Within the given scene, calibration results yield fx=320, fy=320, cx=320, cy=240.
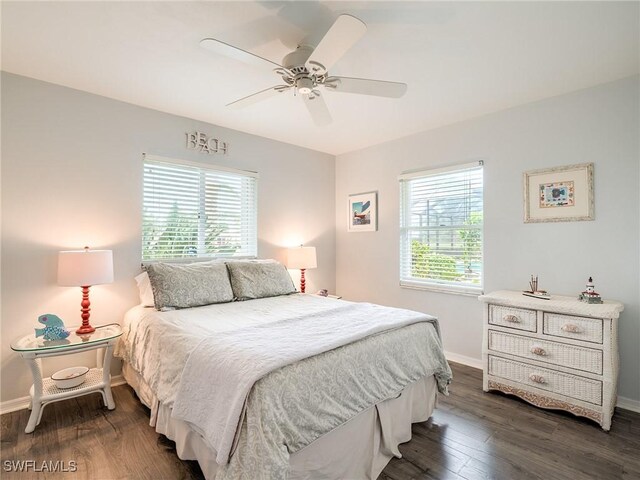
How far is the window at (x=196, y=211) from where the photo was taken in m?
3.07

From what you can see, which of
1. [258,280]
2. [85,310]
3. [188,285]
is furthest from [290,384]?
[85,310]

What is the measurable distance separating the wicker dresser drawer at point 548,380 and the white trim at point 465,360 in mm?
549

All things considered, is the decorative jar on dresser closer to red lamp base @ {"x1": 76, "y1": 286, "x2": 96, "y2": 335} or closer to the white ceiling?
the white ceiling

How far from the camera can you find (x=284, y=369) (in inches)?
Result: 56.7

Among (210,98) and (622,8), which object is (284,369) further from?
(622,8)

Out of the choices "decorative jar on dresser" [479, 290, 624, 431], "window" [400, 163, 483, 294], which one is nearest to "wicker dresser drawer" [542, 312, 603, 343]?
"decorative jar on dresser" [479, 290, 624, 431]

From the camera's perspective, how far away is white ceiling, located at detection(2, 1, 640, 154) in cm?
174

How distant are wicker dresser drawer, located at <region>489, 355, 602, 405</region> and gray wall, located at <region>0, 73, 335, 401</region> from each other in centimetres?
325

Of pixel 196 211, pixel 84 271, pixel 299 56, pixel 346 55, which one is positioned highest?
pixel 346 55

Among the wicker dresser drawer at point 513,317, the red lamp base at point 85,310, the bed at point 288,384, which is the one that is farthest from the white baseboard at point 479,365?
the red lamp base at point 85,310

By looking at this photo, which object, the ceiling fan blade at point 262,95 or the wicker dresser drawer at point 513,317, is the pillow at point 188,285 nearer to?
the ceiling fan blade at point 262,95

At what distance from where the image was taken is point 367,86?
2.01 meters

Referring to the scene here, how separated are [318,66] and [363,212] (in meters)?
2.57

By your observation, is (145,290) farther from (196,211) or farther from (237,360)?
(237,360)
